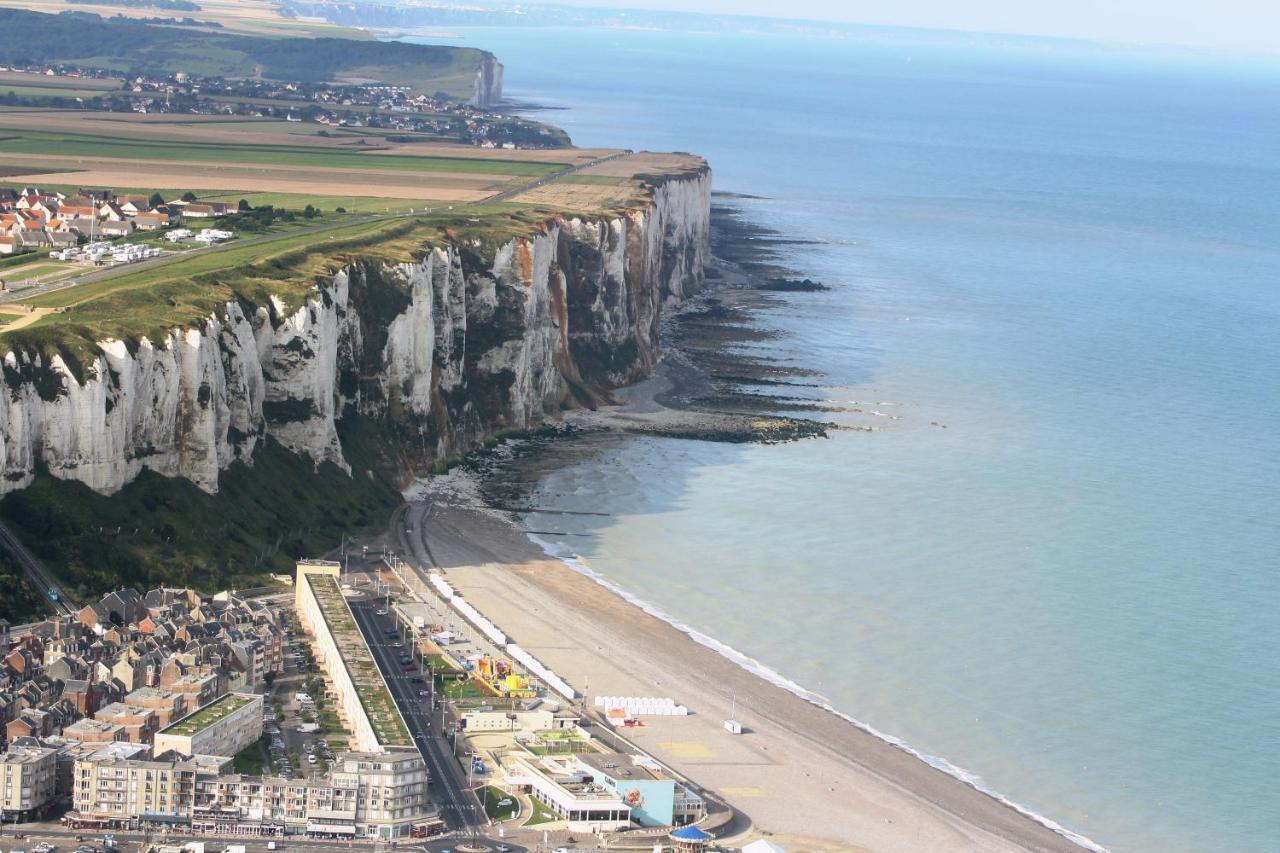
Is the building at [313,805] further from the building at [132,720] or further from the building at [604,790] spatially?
the building at [604,790]

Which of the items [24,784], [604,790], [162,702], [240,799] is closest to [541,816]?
[604,790]

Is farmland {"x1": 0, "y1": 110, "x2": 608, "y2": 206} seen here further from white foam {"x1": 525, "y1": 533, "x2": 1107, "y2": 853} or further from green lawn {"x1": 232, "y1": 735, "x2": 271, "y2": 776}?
green lawn {"x1": 232, "y1": 735, "x2": 271, "y2": 776}

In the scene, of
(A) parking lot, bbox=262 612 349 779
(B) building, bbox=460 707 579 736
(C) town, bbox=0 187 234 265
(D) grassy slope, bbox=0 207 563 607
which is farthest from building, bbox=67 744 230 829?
(C) town, bbox=0 187 234 265

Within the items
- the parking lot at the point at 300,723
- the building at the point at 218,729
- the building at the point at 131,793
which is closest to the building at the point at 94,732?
the building at the point at 218,729

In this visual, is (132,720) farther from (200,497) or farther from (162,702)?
(200,497)

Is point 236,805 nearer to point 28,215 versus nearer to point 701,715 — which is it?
point 701,715

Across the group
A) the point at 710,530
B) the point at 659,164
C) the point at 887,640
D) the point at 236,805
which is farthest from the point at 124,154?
the point at 236,805
